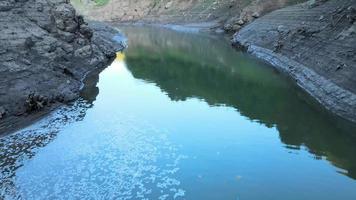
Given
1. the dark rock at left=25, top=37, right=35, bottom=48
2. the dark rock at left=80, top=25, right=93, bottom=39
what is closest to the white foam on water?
the dark rock at left=25, top=37, right=35, bottom=48

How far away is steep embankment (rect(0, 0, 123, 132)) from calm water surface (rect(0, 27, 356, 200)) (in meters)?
1.61

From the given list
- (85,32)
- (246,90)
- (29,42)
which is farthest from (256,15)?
(29,42)

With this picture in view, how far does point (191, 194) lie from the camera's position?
16547mm

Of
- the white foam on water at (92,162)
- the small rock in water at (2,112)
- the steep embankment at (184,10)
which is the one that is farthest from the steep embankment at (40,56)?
the steep embankment at (184,10)

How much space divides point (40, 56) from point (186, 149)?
56.2 feet

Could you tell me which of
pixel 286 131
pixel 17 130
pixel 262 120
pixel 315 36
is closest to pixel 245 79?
pixel 315 36

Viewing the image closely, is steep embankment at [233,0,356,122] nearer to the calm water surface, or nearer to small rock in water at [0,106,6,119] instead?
the calm water surface

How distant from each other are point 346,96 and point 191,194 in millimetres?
12365

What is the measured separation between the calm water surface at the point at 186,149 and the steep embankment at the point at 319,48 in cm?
110

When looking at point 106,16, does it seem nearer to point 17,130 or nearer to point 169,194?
point 17,130

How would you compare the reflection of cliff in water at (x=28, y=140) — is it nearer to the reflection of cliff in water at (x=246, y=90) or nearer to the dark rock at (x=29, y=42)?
the dark rock at (x=29, y=42)

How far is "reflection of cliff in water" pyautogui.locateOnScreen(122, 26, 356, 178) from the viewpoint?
22500mm

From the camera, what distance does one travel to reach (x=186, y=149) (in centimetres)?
2141

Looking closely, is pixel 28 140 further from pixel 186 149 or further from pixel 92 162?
pixel 186 149
